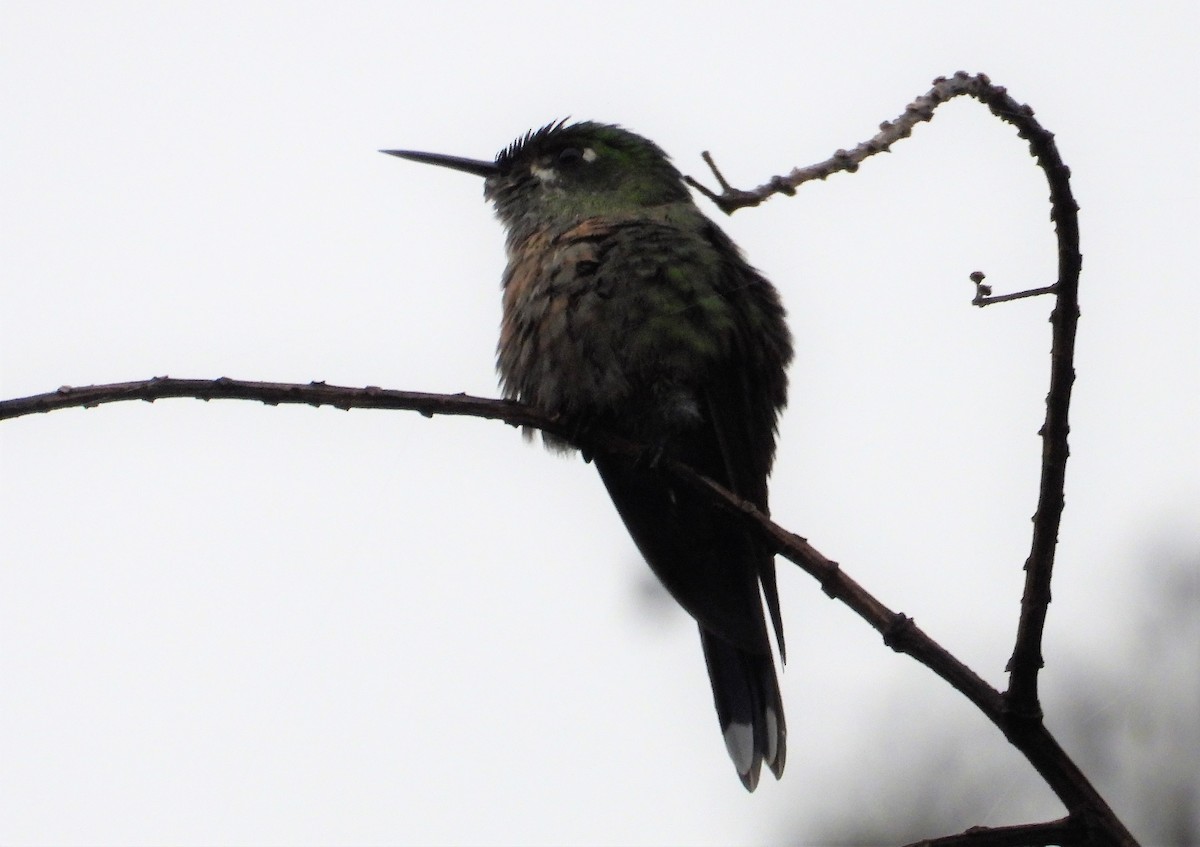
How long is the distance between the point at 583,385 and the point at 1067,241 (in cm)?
177

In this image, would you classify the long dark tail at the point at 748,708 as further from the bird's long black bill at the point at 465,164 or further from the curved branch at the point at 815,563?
the bird's long black bill at the point at 465,164

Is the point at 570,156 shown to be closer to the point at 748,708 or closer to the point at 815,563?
the point at 748,708

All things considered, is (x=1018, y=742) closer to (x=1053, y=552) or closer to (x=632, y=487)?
(x=1053, y=552)

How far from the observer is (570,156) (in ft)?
16.4

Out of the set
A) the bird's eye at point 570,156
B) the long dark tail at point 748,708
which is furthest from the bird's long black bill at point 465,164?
the long dark tail at point 748,708

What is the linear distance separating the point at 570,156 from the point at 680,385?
1647 mm

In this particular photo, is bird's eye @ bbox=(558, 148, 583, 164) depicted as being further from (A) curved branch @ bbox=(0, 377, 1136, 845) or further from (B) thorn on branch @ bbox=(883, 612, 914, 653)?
(B) thorn on branch @ bbox=(883, 612, 914, 653)

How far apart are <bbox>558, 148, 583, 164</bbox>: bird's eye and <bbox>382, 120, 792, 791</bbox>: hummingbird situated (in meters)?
0.80

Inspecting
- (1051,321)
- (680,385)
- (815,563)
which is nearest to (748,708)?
(680,385)

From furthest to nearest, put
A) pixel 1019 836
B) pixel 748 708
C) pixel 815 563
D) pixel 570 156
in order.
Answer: pixel 570 156 < pixel 748 708 < pixel 815 563 < pixel 1019 836

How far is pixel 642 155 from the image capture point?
4.97 meters

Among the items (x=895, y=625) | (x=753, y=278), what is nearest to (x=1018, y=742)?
(x=895, y=625)

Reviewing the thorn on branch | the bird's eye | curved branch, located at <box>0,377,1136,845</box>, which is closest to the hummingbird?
the bird's eye

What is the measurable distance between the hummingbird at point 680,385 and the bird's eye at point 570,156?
796 mm
